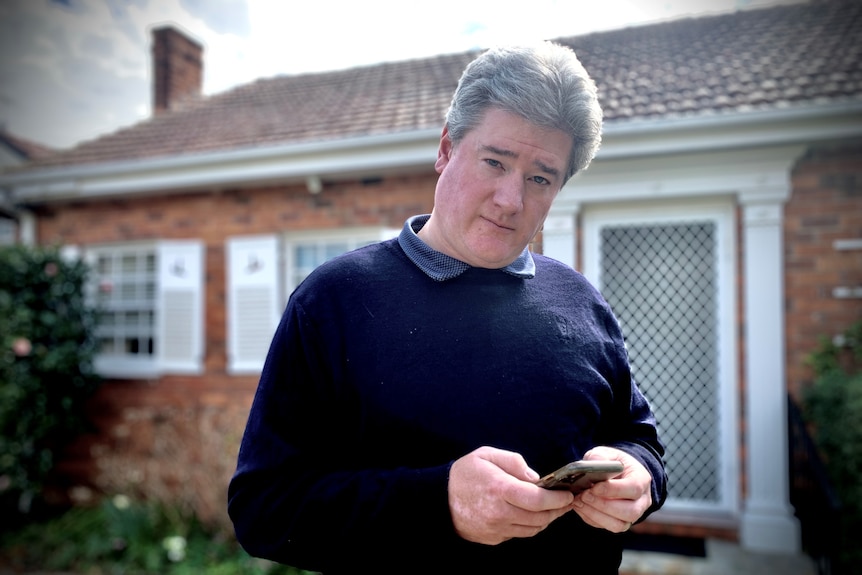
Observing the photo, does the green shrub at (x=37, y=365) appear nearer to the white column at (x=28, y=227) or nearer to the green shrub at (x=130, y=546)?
the green shrub at (x=130, y=546)

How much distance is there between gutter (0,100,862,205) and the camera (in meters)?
3.71

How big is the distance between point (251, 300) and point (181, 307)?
2.38 feet

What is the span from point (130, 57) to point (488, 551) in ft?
8.81

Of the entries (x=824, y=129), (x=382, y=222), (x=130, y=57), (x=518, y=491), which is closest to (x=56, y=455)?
(x=382, y=222)

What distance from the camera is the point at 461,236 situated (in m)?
1.12

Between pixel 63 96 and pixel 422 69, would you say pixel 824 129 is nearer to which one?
pixel 422 69

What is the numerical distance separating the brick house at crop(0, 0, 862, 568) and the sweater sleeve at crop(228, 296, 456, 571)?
6.75 feet

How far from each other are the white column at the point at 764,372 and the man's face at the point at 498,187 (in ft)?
11.1

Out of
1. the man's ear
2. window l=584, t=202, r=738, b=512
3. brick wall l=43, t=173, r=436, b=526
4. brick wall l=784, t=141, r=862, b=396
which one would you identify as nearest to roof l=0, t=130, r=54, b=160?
brick wall l=43, t=173, r=436, b=526

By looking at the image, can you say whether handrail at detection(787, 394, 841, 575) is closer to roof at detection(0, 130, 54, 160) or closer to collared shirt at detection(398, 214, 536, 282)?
collared shirt at detection(398, 214, 536, 282)

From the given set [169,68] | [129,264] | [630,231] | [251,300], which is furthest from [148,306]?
[630,231]

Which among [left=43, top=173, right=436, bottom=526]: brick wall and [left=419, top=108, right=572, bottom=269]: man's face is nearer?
[left=419, top=108, right=572, bottom=269]: man's face

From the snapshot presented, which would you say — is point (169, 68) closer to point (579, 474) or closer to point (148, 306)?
point (148, 306)

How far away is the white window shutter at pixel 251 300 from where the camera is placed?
5.05 m
